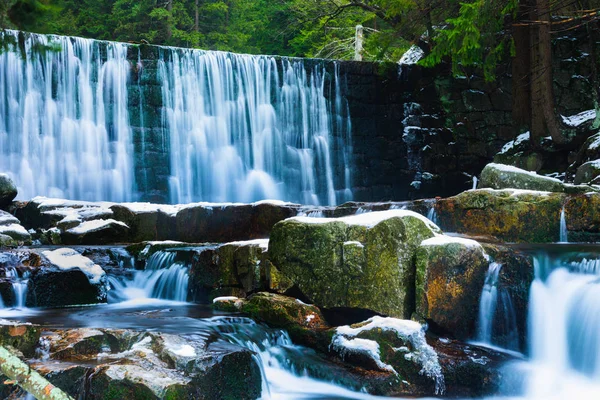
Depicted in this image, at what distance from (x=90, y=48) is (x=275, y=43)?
18.4m

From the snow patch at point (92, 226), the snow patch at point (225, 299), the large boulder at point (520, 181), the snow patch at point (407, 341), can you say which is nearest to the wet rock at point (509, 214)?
the large boulder at point (520, 181)

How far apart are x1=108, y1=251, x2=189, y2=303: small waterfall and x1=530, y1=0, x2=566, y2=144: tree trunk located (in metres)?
9.86

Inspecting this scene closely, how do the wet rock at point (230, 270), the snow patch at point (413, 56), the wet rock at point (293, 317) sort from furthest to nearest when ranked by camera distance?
the snow patch at point (413, 56) → the wet rock at point (230, 270) → the wet rock at point (293, 317)

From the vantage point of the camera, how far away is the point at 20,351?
5.51m

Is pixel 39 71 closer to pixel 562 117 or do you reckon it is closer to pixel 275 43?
pixel 562 117

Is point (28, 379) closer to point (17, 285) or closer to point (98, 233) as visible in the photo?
point (17, 285)

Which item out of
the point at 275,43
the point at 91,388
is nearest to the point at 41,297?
the point at 91,388

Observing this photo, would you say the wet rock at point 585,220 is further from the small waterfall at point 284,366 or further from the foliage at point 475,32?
the foliage at point 475,32

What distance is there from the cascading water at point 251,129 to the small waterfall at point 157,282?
7505 mm

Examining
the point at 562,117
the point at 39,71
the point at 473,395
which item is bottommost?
the point at 473,395

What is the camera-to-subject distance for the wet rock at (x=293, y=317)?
6.80m

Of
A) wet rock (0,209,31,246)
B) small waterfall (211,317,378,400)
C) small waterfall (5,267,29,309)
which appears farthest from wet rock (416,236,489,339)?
wet rock (0,209,31,246)

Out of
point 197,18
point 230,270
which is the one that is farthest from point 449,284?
point 197,18

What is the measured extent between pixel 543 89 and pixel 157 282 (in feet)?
34.3
